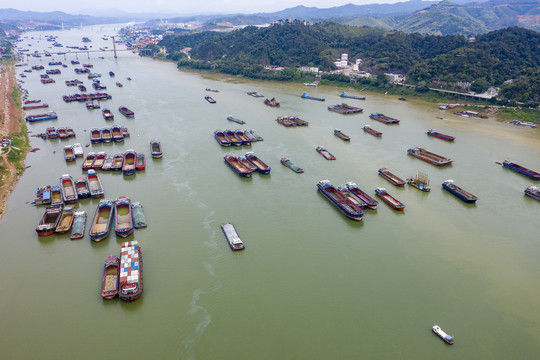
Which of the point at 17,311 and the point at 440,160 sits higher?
the point at 440,160

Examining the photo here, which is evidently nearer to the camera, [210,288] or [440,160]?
[210,288]

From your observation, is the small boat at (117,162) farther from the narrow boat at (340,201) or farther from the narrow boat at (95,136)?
the narrow boat at (340,201)

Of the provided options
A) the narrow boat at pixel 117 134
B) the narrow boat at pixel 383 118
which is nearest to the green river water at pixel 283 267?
the narrow boat at pixel 117 134

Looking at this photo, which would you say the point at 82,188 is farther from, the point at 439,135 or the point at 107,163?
the point at 439,135

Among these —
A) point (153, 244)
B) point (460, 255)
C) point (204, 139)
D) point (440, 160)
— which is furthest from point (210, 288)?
point (440, 160)

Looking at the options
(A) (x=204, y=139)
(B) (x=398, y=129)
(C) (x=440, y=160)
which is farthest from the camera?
(B) (x=398, y=129)

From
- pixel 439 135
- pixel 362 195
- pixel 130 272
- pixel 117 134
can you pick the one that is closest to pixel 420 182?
pixel 362 195

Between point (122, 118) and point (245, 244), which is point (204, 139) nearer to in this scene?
point (122, 118)
